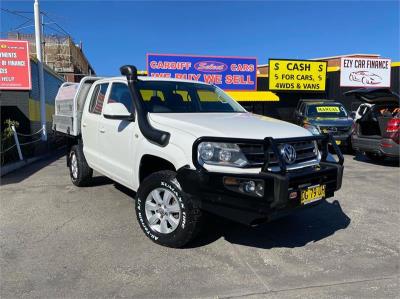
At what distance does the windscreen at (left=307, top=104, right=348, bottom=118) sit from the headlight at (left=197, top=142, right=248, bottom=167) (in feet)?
36.6

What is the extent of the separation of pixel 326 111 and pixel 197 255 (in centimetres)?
1154

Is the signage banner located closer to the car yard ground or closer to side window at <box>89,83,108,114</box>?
side window at <box>89,83,108,114</box>

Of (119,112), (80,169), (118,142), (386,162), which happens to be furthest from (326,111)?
(119,112)

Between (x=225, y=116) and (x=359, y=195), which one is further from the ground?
(x=225, y=116)

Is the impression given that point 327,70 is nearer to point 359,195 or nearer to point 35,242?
point 359,195

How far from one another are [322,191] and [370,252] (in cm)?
87

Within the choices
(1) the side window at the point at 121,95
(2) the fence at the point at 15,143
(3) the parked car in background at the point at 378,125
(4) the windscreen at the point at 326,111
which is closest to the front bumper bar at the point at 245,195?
(1) the side window at the point at 121,95

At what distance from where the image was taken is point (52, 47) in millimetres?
35250

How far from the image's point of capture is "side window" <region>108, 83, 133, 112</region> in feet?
16.6

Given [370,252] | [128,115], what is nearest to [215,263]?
[370,252]

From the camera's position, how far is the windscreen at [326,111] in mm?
14258

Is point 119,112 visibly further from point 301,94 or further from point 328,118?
point 301,94

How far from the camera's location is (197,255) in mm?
4121

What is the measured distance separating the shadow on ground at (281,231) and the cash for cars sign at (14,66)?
9.60 metres
